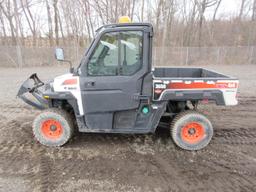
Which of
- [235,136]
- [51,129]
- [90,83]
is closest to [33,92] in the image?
[51,129]

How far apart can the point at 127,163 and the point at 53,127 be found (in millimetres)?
1495

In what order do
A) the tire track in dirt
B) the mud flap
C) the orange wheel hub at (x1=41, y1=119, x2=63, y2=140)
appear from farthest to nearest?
the mud flap → the tire track in dirt → the orange wheel hub at (x1=41, y1=119, x2=63, y2=140)

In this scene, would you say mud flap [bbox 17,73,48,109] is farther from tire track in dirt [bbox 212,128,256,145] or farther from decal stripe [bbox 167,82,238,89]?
tire track in dirt [bbox 212,128,256,145]

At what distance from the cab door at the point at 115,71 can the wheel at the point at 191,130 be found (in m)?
0.83

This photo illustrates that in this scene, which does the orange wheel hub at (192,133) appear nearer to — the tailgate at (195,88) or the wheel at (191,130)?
the wheel at (191,130)

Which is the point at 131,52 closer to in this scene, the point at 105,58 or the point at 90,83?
the point at 105,58

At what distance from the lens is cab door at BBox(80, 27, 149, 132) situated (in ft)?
8.96

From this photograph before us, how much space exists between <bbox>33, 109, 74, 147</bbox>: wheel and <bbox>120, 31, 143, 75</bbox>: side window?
1351mm

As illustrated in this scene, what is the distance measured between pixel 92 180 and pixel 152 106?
1456 mm

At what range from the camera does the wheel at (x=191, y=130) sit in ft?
9.86

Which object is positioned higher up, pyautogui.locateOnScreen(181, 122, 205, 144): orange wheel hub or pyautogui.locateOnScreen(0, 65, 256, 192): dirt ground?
pyautogui.locateOnScreen(181, 122, 205, 144): orange wheel hub

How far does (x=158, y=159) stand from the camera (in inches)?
109

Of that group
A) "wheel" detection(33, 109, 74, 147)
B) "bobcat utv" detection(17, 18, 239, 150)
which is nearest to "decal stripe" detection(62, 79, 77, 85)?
"bobcat utv" detection(17, 18, 239, 150)

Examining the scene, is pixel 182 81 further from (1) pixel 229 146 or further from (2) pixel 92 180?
(2) pixel 92 180
